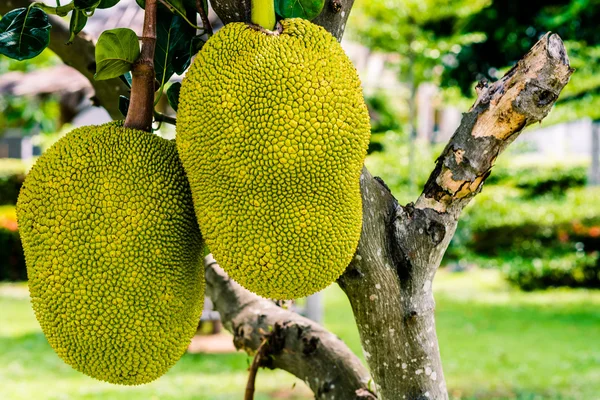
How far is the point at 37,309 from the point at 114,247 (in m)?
0.15

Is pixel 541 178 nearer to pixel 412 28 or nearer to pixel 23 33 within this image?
pixel 412 28

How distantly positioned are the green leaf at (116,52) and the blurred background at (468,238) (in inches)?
47.6

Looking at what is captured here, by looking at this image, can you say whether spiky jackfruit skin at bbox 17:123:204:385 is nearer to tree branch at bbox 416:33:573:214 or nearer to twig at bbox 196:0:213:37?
A: twig at bbox 196:0:213:37

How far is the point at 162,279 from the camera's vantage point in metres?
0.89

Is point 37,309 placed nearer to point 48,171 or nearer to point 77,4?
point 48,171

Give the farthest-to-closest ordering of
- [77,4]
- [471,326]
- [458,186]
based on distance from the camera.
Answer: [471,326] < [458,186] < [77,4]

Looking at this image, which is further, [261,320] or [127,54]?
[261,320]

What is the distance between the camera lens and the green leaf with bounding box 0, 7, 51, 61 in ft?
3.16

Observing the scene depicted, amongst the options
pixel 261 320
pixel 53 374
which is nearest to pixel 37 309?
pixel 261 320

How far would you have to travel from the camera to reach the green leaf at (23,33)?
0.96 meters

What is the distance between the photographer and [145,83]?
39.1 inches

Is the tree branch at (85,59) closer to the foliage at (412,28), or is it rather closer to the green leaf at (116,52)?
the green leaf at (116,52)

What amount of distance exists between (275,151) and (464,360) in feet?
13.8

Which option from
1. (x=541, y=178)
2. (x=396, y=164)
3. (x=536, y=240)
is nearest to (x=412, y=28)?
(x=396, y=164)
